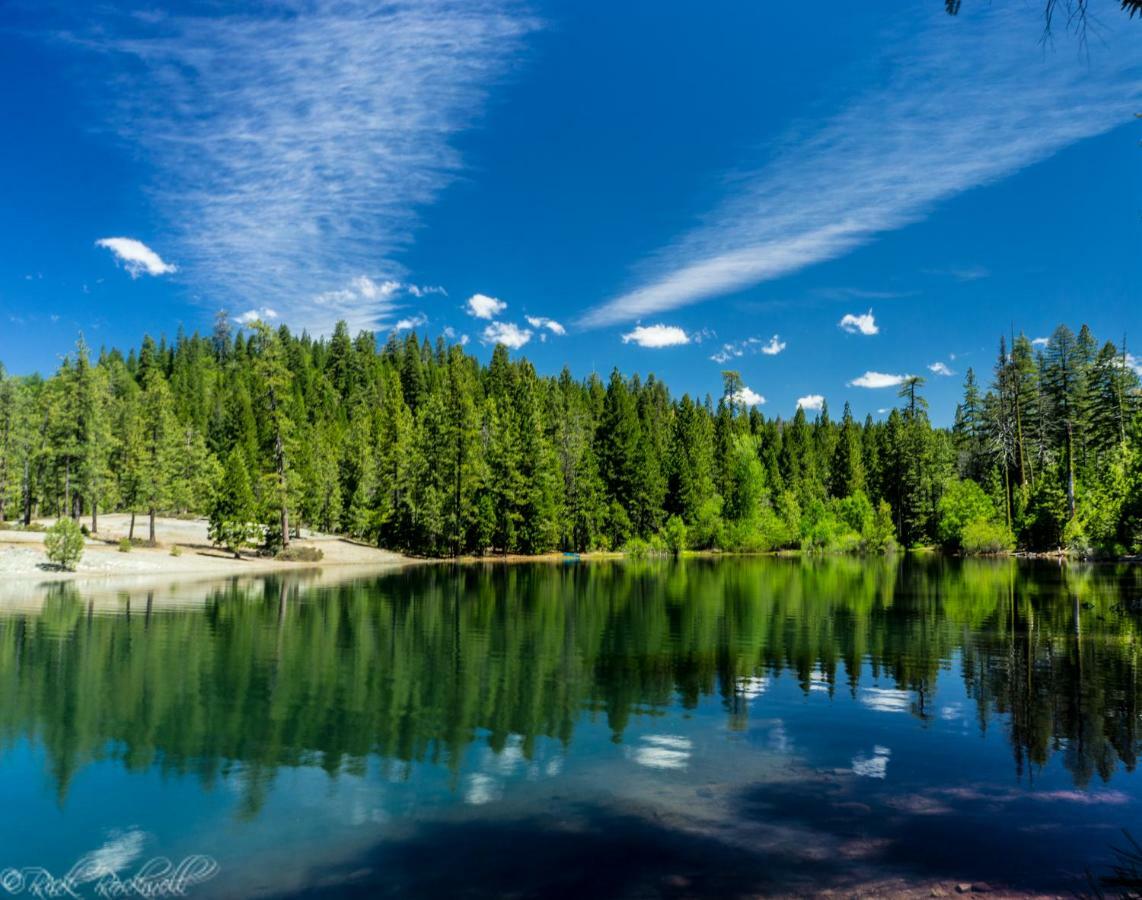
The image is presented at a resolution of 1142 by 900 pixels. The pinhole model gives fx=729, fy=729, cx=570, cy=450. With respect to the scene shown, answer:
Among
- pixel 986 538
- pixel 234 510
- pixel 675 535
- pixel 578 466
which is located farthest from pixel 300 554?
pixel 986 538

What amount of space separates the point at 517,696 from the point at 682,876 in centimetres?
899

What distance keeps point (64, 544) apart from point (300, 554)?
2081cm

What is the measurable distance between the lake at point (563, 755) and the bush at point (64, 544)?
18624 mm

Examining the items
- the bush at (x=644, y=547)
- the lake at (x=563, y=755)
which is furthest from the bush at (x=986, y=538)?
the lake at (x=563, y=755)

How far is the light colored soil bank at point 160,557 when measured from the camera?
43969 millimetres

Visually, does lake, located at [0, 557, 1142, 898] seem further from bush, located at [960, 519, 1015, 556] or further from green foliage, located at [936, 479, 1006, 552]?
green foliage, located at [936, 479, 1006, 552]

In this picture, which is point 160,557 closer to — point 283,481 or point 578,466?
point 283,481

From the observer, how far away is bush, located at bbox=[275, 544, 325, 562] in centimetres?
6278

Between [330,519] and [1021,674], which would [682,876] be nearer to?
[1021,674]

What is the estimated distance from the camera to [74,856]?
8633mm

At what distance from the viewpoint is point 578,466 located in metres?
91.4

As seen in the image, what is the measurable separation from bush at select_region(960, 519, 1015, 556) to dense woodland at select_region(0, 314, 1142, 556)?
0.92ft

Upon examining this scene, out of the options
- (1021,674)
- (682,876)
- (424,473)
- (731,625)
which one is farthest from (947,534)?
(682,876)

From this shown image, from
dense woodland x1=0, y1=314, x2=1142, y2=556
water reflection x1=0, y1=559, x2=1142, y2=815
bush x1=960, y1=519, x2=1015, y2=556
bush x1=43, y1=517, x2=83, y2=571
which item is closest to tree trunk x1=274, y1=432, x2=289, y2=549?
dense woodland x1=0, y1=314, x2=1142, y2=556
